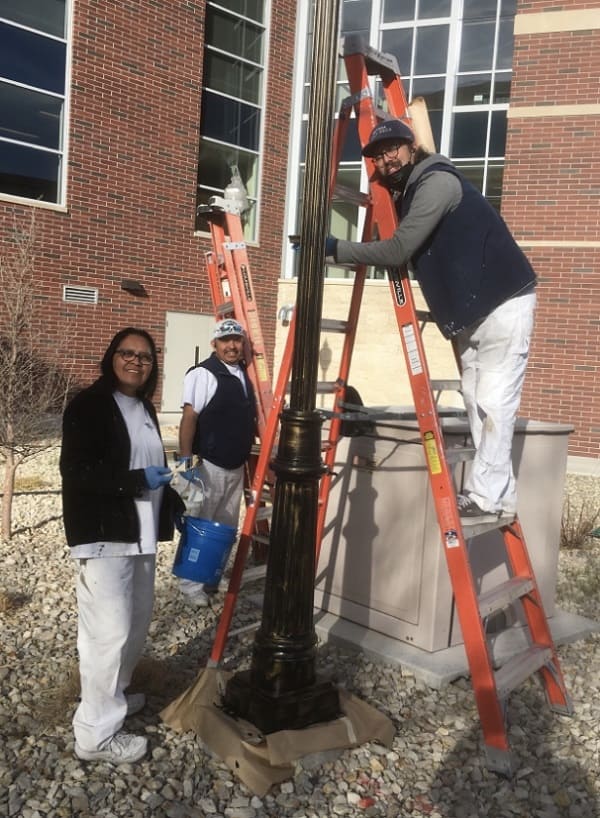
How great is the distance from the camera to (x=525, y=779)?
3137 mm

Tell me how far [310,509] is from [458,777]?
132 cm

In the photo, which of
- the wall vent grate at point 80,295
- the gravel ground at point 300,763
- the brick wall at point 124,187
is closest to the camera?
the gravel ground at point 300,763

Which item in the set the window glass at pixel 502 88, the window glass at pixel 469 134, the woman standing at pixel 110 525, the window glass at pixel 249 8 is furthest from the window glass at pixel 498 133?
the woman standing at pixel 110 525

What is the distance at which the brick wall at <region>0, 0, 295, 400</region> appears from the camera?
45.2 ft

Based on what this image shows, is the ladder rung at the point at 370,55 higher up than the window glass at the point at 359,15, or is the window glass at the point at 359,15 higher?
the window glass at the point at 359,15

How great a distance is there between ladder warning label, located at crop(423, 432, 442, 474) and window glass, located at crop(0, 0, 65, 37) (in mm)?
13350

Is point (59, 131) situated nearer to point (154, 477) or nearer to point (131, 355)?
point (131, 355)

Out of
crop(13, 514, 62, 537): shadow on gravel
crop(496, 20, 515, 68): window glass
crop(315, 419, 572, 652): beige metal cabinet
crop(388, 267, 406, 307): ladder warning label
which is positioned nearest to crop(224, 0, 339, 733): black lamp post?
crop(388, 267, 406, 307): ladder warning label

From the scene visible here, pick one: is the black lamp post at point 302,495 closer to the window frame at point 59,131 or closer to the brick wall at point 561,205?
the brick wall at point 561,205

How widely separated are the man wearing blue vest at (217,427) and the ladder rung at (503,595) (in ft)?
6.91

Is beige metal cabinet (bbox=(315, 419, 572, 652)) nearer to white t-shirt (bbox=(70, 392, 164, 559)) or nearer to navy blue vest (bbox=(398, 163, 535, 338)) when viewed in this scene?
navy blue vest (bbox=(398, 163, 535, 338))

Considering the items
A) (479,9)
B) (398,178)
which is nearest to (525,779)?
(398,178)

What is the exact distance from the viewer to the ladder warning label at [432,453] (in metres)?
3.41

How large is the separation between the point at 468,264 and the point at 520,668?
6.35ft
